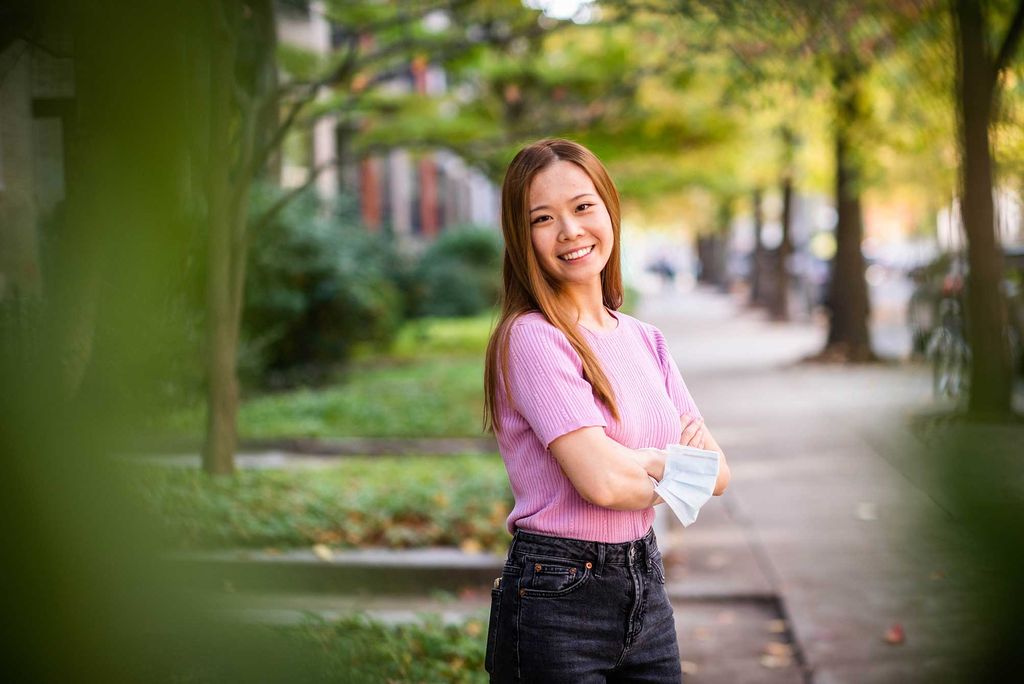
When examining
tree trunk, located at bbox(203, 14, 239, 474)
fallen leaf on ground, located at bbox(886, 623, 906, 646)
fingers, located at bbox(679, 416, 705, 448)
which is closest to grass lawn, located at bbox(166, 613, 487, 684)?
fingers, located at bbox(679, 416, 705, 448)

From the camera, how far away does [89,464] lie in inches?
125

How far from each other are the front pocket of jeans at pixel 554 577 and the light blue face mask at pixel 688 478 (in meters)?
0.24

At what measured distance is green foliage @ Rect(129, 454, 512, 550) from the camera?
6.07 m

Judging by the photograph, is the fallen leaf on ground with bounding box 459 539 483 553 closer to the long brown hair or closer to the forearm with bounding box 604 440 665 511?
the long brown hair

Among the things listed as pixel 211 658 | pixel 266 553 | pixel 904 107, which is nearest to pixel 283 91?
pixel 266 553

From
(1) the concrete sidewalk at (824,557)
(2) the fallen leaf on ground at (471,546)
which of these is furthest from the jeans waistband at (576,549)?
(2) the fallen leaf on ground at (471,546)

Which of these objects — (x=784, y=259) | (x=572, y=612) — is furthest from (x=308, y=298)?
(x=784, y=259)

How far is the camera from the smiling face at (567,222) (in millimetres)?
2471

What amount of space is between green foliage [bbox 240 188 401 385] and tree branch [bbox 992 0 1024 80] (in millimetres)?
9122

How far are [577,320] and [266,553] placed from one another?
4179mm

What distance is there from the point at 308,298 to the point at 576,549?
1125 cm

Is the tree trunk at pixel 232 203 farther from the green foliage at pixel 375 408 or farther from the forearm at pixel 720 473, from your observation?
the forearm at pixel 720 473

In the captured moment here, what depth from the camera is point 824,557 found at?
22.4ft

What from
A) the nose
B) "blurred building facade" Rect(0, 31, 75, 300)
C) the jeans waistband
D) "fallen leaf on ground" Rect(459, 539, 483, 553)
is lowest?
"fallen leaf on ground" Rect(459, 539, 483, 553)
